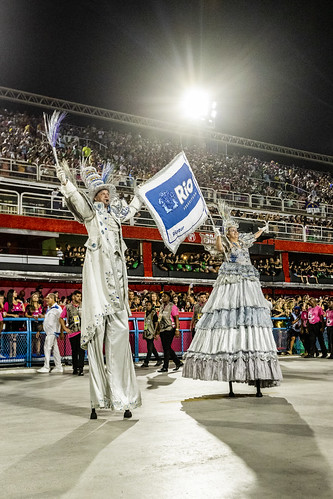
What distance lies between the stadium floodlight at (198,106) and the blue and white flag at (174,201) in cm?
2557

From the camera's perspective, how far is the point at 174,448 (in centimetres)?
369

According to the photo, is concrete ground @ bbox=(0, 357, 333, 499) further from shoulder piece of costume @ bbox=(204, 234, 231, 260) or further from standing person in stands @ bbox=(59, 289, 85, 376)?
standing person in stands @ bbox=(59, 289, 85, 376)

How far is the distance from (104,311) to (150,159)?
23.5 m

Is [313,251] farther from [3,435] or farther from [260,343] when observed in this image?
[3,435]

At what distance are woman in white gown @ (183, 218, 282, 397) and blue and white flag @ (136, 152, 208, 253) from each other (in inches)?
21.7

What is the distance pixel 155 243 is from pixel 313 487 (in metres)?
21.4

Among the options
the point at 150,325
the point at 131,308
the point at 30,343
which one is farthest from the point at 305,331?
the point at 30,343

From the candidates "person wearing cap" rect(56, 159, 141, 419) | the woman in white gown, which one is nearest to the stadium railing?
the woman in white gown

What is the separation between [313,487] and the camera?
2.78m

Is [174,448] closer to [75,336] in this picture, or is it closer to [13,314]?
[75,336]

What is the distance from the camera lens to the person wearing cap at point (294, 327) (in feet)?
54.6

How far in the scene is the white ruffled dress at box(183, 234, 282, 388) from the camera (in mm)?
6211

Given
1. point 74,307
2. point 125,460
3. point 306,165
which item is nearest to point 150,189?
point 125,460

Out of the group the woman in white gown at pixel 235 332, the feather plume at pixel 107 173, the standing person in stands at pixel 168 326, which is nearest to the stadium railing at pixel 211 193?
the standing person in stands at pixel 168 326
